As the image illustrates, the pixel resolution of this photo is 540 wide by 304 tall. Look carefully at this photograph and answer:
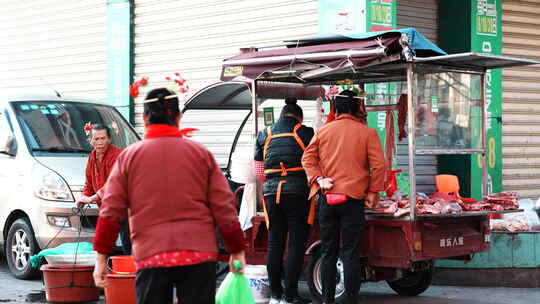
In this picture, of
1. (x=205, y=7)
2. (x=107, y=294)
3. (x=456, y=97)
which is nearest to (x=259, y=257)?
(x=107, y=294)

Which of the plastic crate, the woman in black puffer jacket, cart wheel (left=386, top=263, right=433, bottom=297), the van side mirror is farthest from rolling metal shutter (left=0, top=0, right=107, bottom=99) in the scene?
cart wheel (left=386, top=263, right=433, bottom=297)

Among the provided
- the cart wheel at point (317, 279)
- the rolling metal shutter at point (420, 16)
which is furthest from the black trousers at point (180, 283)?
the rolling metal shutter at point (420, 16)

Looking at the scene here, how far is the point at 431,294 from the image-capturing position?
358 inches

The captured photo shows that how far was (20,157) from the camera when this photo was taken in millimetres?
9797

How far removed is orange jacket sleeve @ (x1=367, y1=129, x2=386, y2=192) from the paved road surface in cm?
170

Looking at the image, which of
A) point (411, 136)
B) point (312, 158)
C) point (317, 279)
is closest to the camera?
point (312, 158)

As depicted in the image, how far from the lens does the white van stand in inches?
368

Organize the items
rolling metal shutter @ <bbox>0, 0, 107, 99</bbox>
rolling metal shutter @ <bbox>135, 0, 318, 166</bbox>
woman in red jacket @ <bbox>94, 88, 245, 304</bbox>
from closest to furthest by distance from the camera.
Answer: woman in red jacket @ <bbox>94, 88, 245, 304</bbox> < rolling metal shutter @ <bbox>135, 0, 318, 166</bbox> < rolling metal shutter @ <bbox>0, 0, 107, 99</bbox>

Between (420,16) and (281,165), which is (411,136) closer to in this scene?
(281,165)

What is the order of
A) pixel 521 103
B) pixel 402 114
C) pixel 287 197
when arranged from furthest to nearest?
pixel 521 103 < pixel 402 114 < pixel 287 197

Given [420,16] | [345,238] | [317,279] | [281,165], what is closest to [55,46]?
[420,16]

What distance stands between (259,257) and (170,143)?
13.5 ft

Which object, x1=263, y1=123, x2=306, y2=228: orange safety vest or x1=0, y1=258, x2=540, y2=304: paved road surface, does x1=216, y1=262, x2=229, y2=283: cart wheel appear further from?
x1=263, y1=123, x2=306, y2=228: orange safety vest

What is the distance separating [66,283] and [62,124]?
105 inches
